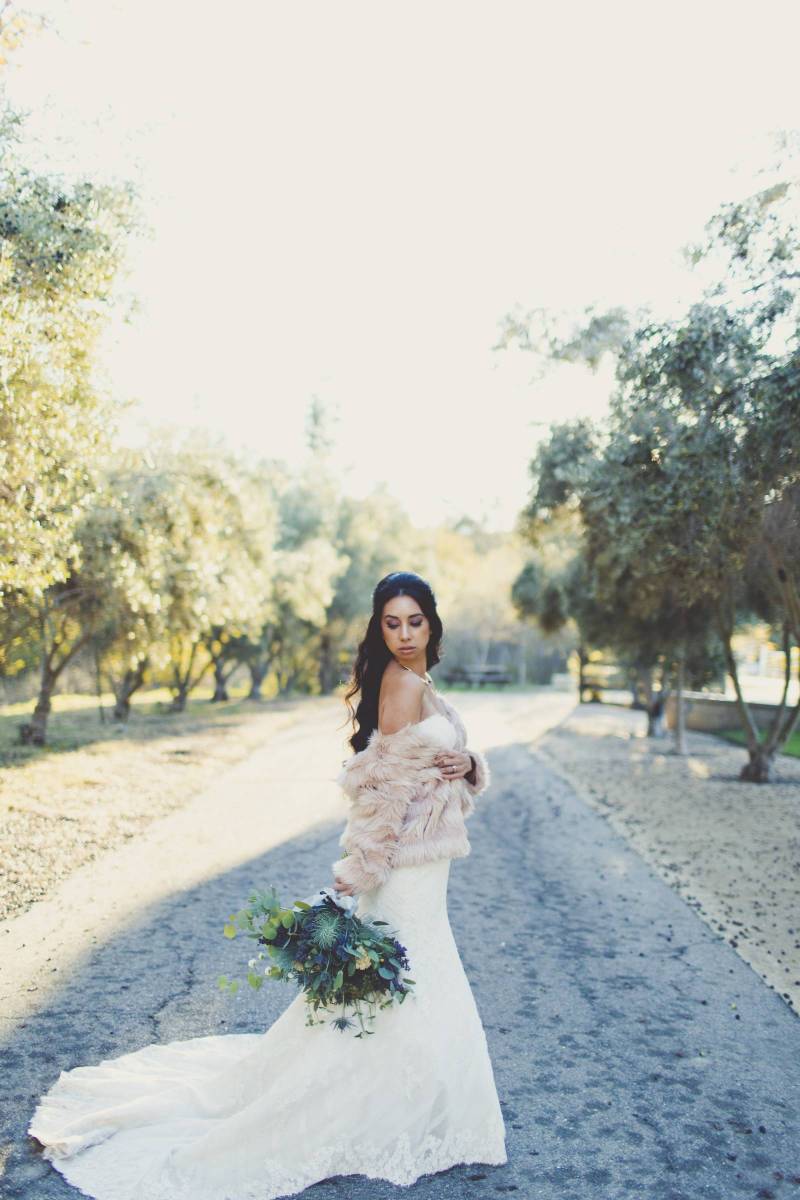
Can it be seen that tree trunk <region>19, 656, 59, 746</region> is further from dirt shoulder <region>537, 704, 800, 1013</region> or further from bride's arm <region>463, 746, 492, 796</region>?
bride's arm <region>463, 746, 492, 796</region>

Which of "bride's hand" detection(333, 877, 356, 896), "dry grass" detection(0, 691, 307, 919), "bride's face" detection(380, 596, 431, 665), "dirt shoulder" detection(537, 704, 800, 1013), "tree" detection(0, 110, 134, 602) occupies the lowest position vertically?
"dirt shoulder" detection(537, 704, 800, 1013)

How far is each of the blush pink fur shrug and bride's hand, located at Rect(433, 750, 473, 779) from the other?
21 millimetres

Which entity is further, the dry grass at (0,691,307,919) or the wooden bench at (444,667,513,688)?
the wooden bench at (444,667,513,688)

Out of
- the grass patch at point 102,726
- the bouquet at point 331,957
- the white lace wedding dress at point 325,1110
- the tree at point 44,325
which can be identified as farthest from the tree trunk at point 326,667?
the bouquet at point 331,957

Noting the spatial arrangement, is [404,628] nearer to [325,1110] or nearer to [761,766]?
[325,1110]

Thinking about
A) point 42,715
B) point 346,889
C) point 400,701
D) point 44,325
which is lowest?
point 42,715

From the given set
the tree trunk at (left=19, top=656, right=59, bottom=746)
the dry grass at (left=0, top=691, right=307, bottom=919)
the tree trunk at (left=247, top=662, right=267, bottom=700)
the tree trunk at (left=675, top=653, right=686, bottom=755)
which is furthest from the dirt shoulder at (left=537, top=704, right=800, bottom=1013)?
the tree trunk at (left=247, top=662, right=267, bottom=700)

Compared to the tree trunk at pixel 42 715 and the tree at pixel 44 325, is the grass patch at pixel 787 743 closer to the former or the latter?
the tree trunk at pixel 42 715

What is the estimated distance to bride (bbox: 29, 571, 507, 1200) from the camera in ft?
11.1

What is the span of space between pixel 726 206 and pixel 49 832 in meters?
8.74

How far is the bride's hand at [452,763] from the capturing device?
3.74m

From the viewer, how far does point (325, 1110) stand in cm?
347

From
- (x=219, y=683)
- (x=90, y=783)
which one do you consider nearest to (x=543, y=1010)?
(x=90, y=783)

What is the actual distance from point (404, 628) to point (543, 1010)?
2730mm
